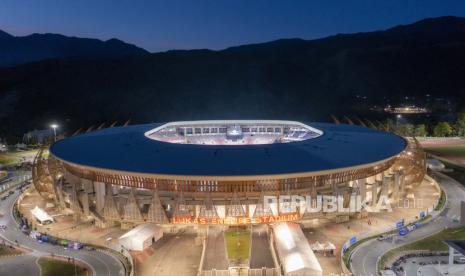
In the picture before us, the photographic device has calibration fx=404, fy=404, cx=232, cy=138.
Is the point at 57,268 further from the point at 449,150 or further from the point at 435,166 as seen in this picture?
the point at 449,150

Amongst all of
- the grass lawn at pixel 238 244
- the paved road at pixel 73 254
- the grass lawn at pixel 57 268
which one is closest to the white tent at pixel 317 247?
the grass lawn at pixel 238 244

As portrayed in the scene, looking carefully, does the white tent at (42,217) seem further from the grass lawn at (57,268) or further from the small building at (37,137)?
the small building at (37,137)

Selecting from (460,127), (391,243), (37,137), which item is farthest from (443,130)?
(37,137)

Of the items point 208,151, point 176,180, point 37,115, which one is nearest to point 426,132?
point 208,151

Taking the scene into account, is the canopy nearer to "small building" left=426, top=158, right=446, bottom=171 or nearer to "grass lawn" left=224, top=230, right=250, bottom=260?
"grass lawn" left=224, top=230, right=250, bottom=260

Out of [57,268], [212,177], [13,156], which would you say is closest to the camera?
[57,268]
